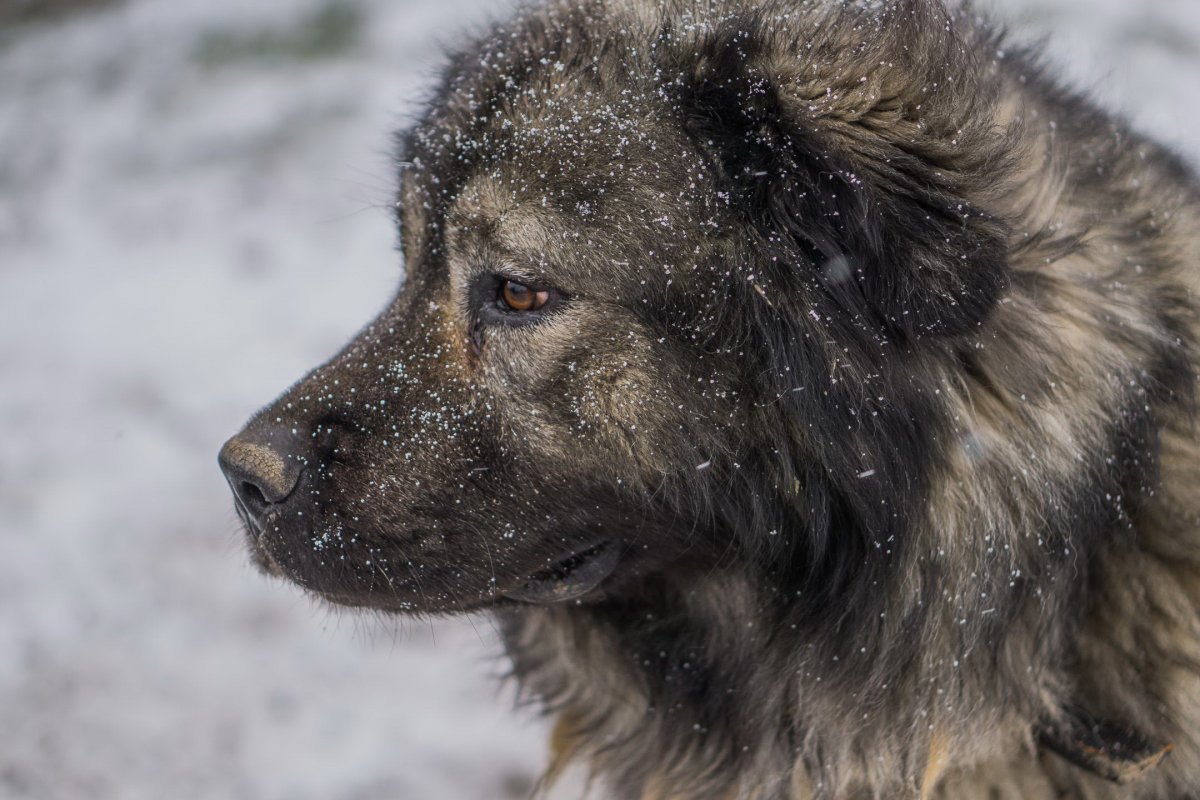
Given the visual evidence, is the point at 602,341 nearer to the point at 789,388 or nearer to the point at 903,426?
the point at 789,388

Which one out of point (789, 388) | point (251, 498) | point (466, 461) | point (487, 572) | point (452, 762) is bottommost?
point (452, 762)

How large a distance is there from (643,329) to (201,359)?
324 cm

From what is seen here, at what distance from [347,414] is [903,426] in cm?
96

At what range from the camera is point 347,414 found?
204 cm

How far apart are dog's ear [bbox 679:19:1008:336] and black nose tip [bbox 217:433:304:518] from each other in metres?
0.91

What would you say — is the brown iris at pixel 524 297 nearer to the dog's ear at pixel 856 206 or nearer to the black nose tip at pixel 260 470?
the dog's ear at pixel 856 206

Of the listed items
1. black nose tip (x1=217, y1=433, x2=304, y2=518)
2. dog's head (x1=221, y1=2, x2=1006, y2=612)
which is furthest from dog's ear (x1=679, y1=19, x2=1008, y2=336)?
black nose tip (x1=217, y1=433, x2=304, y2=518)

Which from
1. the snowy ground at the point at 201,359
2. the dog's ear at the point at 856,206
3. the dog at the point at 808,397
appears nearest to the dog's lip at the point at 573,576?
the dog at the point at 808,397

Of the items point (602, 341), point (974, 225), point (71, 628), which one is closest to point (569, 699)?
point (602, 341)

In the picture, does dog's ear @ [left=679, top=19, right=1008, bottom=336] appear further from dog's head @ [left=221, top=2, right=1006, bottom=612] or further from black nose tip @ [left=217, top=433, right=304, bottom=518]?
black nose tip @ [left=217, top=433, right=304, bottom=518]

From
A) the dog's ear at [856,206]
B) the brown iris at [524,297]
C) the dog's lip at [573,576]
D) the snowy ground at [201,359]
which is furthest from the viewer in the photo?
the snowy ground at [201,359]

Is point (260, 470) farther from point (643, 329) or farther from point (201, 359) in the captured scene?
point (201, 359)

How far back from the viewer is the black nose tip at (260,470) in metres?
2.01

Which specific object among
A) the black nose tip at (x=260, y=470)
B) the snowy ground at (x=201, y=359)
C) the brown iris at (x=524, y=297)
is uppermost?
the brown iris at (x=524, y=297)
